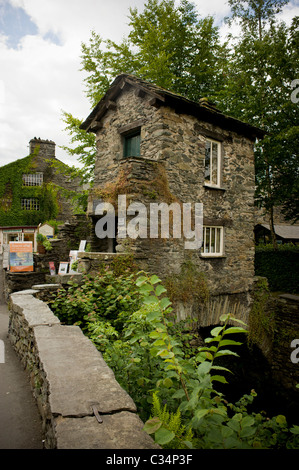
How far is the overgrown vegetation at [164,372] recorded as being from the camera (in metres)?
1.73

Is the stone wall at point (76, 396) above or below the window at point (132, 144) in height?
below

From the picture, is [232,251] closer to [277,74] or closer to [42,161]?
[277,74]

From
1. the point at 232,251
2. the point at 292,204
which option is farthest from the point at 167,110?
the point at 292,204

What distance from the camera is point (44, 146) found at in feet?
81.8

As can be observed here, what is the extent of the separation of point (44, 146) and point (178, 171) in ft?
67.5

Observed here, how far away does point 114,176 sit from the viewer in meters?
9.49

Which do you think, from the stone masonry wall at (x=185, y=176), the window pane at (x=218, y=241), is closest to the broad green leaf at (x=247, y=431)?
the stone masonry wall at (x=185, y=176)

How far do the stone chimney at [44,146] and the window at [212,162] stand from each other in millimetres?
19304

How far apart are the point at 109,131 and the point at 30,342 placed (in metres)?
8.33

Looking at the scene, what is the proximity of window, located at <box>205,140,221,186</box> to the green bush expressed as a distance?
823 centimetres

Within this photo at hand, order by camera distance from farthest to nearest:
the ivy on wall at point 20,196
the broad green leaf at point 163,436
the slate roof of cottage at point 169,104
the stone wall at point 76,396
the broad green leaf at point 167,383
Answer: the ivy on wall at point 20,196
the slate roof of cottage at point 169,104
the broad green leaf at point 167,383
the stone wall at point 76,396
the broad green leaf at point 163,436

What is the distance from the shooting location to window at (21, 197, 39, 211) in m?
24.2

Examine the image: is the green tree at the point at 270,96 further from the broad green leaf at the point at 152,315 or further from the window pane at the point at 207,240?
the broad green leaf at the point at 152,315

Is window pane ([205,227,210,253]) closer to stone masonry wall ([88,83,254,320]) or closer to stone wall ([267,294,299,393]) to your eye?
stone masonry wall ([88,83,254,320])
